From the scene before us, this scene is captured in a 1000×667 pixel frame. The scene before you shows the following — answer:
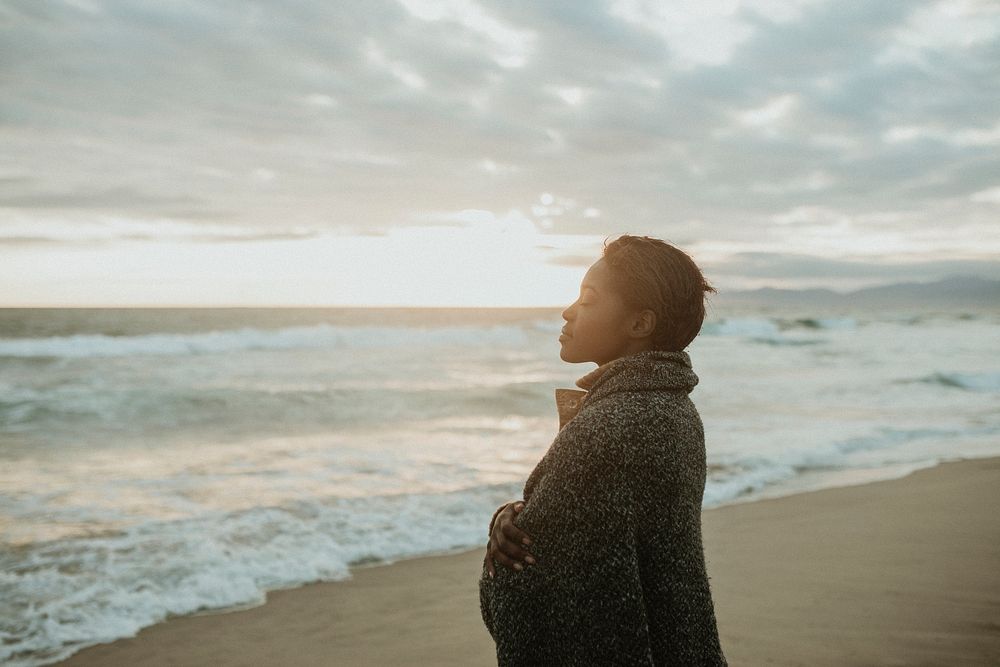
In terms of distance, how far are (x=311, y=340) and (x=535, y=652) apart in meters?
36.7

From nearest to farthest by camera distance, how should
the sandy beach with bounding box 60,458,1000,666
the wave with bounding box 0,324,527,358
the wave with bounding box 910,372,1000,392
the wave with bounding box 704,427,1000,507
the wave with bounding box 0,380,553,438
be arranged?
the sandy beach with bounding box 60,458,1000,666
the wave with bounding box 704,427,1000,507
the wave with bounding box 0,380,553,438
the wave with bounding box 910,372,1000,392
the wave with bounding box 0,324,527,358

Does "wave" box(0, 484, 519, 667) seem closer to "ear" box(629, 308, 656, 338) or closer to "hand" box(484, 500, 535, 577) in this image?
"hand" box(484, 500, 535, 577)

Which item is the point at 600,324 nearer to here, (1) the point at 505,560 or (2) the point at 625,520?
(2) the point at 625,520

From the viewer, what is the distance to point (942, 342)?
36.4 m

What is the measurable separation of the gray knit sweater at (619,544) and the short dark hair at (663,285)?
0.11 meters

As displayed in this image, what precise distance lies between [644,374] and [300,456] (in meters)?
9.10

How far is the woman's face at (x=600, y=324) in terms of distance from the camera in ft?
6.41

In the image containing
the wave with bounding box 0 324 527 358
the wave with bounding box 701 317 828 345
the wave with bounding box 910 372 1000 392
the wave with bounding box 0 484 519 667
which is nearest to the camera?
the wave with bounding box 0 484 519 667

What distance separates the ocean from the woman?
3946mm

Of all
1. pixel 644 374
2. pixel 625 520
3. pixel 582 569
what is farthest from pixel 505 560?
pixel 644 374

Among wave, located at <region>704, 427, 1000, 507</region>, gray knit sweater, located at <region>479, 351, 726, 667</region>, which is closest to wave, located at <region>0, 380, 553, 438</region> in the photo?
wave, located at <region>704, 427, 1000, 507</region>

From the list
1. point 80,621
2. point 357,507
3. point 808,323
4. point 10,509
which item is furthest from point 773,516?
point 808,323

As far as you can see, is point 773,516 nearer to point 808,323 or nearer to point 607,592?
point 607,592

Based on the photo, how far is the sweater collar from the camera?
72.8 inches
